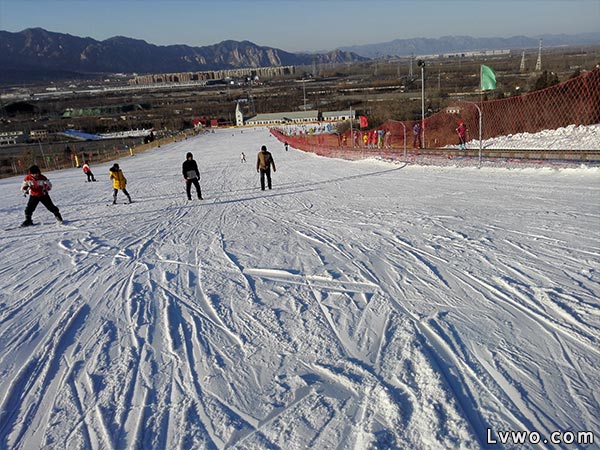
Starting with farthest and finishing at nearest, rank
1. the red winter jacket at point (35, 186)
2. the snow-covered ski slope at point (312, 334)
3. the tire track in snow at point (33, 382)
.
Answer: the red winter jacket at point (35, 186) < the tire track in snow at point (33, 382) < the snow-covered ski slope at point (312, 334)

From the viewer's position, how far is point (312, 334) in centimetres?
350

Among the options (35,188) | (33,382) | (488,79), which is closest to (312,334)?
(33,382)

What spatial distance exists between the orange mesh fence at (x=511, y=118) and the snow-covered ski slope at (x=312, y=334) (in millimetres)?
9425

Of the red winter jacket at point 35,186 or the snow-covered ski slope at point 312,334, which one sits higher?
the red winter jacket at point 35,186

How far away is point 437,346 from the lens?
3201 mm

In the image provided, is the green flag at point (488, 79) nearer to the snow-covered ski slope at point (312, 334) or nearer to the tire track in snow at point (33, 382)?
the snow-covered ski slope at point (312, 334)

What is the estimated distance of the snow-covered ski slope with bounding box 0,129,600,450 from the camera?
254cm

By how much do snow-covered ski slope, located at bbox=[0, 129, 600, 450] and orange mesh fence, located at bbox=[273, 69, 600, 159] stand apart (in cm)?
942

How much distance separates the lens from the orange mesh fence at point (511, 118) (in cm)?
1447

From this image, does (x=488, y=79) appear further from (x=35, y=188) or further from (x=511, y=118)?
(x=35, y=188)

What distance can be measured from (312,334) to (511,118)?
60.6 ft

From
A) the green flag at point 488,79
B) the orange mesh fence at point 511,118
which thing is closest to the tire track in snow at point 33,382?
the orange mesh fence at point 511,118

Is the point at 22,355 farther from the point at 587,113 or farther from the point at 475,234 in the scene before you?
the point at 587,113

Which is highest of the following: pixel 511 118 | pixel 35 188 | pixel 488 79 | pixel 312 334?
pixel 488 79
